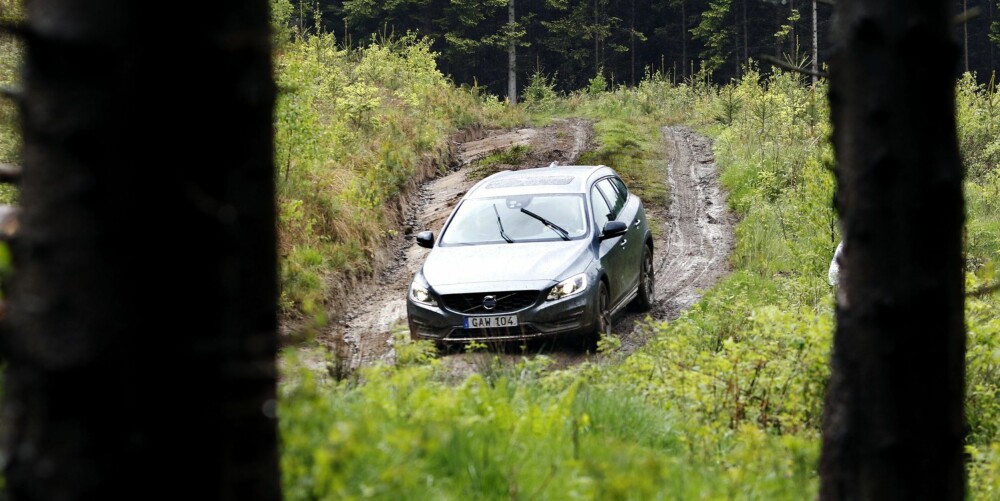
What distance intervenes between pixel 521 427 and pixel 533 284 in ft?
15.1

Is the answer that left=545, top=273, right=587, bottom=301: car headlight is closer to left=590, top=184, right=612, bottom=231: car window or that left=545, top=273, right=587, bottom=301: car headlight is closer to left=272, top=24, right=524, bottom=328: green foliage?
left=590, top=184, right=612, bottom=231: car window

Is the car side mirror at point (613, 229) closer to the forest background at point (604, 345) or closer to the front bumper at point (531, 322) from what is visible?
the front bumper at point (531, 322)

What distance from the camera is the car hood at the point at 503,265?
9219 mm

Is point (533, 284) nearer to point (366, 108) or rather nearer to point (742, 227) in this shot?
point (742, 227)

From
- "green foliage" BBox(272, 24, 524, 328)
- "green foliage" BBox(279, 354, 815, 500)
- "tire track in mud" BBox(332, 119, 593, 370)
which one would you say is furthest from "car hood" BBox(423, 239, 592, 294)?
"green foliage" BBox(279, 354, 815, 500)

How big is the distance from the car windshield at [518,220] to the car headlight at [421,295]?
957mm

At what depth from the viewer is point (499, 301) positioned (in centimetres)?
916

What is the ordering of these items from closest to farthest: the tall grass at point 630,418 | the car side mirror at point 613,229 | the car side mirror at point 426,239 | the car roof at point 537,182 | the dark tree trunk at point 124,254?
the dark tree trunk at point 124,254
the tall grass at point 630,418
the car side mirror at point 613,229
the car side mirror at point 426,239
the car roof at point 537,182

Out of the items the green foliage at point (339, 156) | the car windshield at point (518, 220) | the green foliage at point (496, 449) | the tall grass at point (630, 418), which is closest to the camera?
the green foliage at point (496, 449)

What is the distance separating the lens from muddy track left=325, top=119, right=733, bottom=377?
33.3 ft

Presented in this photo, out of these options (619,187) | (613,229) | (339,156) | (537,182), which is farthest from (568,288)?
(339,156)

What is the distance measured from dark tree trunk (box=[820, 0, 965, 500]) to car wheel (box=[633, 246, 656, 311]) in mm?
8464

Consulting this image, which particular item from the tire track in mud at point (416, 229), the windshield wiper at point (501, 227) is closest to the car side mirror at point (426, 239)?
the windshield wiper at point (501, 227)

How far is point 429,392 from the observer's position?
468 centimetres
